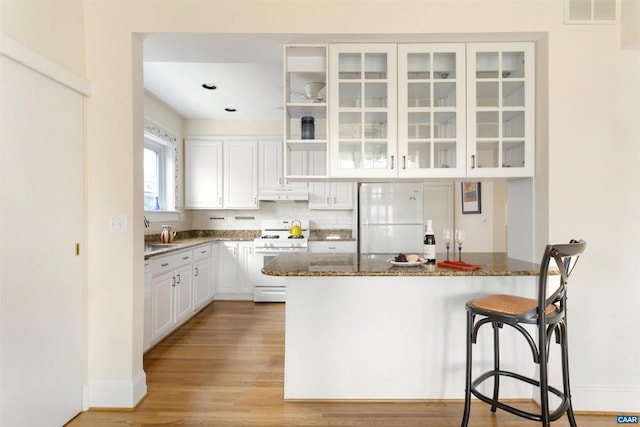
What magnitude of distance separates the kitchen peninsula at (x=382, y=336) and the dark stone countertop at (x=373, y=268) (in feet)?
0.23

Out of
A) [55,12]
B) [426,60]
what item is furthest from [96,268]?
[426,60]

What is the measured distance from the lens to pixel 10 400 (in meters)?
1.64

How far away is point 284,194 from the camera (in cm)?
486

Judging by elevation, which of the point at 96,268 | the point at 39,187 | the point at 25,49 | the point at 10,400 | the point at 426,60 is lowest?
the point at 10,400

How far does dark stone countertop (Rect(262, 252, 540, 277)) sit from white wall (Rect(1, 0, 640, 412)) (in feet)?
1.13

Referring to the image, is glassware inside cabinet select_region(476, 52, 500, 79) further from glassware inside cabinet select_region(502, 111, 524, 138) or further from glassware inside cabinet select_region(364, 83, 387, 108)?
glassware inside cabinet select_region(364, 83, 387, 108)

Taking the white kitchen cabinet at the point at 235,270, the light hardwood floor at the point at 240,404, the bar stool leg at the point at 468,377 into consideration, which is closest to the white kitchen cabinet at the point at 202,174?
the white kitchen cabinet at the point at 235,270

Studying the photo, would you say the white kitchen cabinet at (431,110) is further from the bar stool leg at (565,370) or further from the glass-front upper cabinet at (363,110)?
the bar stool leg at (565,370)

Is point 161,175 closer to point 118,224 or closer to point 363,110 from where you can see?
point 118,224

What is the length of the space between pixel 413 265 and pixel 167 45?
7.26 ft

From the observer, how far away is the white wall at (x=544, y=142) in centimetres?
209

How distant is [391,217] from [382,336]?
2.33 meters

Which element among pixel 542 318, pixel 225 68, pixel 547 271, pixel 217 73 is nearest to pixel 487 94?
pixel 547 271

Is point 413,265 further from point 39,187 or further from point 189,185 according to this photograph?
point 189,185
